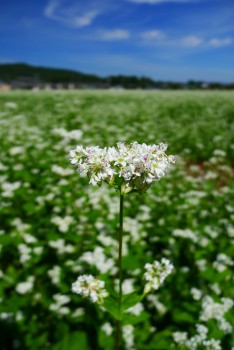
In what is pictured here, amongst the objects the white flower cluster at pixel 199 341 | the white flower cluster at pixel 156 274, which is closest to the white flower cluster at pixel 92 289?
the white flower cluster at pixel 156 274

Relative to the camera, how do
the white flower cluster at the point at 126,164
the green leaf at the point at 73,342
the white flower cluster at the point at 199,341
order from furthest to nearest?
the green leaf at the point at 73,342, the white flower cluster at the point at 199,341, the white flower cluster at the point at 126,164

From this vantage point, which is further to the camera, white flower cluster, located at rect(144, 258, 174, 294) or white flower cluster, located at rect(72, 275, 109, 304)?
white flower cluster, located at rect(144, 258, 174, 294)

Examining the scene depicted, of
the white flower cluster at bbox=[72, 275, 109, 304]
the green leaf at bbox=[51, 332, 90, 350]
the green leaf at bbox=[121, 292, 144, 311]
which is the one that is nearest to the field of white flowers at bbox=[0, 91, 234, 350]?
the green leaf at bbox=[51, 332, 90, 350]

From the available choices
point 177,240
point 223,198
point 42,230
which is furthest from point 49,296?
point 223,198

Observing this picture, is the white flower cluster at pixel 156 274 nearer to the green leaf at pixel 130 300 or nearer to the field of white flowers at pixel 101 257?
the green leaf at pixel 130 300

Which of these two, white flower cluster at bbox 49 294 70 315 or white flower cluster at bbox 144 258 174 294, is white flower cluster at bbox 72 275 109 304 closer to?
white flower cluster at bbox 144 258 174 294

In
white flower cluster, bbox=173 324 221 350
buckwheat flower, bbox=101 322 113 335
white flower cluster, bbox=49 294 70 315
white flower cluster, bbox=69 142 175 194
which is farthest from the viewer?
white flower cluster, bbox=49 294 70 315

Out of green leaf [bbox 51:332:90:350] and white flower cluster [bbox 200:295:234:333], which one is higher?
white flower cluster [bbox 200:295:234:333]
